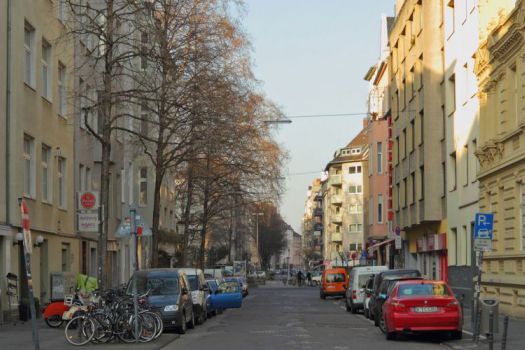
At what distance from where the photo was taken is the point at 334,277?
5300 centimetres

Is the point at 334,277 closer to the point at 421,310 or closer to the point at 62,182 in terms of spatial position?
the point at 62,182

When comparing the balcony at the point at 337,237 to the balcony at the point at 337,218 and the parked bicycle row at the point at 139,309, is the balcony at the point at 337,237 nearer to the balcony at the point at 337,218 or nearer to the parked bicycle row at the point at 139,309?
the balcony at the point at 337,218

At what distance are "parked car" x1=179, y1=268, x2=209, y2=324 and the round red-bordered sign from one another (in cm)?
336

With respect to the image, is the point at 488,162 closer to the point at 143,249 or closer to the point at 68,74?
the point at 68,74

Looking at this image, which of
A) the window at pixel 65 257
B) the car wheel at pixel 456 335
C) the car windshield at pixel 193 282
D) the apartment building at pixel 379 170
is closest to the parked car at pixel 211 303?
the car windshield at pixel 193 282

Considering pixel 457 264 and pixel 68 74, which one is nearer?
pixel 68 74

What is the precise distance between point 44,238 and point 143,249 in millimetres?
22033

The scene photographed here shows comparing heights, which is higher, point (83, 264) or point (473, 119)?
point (473, 119)

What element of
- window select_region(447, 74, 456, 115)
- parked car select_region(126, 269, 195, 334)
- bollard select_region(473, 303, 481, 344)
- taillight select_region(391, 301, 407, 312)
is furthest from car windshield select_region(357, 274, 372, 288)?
bollard select_region(473, 303, 481, 344)

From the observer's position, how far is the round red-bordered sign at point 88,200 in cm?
2681

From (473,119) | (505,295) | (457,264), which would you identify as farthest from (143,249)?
(505,295)

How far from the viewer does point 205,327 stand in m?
27.0

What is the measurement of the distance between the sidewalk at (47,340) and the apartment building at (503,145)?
35.8ft

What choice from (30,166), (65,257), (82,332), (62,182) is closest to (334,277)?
(65,257)
